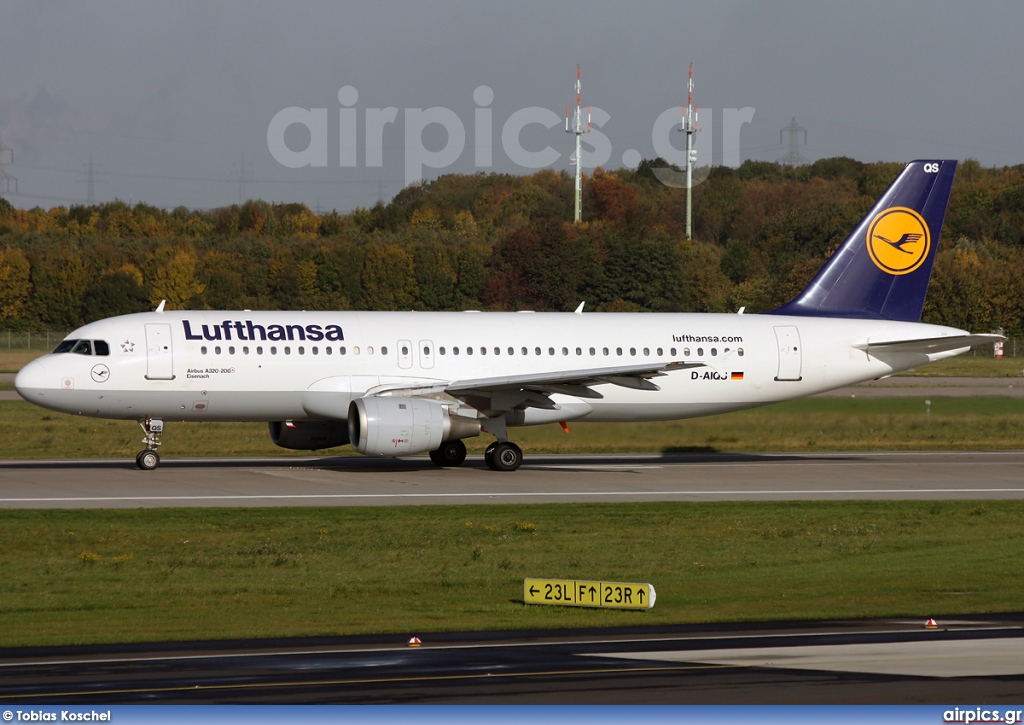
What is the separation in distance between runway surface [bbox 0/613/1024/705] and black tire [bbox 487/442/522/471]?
17.3m

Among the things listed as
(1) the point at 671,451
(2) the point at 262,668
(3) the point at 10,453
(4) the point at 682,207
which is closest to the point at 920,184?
(1) the point at 671,451

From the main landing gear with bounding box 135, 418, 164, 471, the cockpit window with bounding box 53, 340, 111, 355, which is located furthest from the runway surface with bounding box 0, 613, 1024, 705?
the main landing gear with bounding box 135, 418, 164, 471

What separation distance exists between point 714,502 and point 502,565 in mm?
8385

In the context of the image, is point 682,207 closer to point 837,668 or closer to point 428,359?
point 428,359

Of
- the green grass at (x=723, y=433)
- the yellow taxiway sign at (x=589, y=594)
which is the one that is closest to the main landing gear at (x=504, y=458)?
the green grass at (x=723, y=433)

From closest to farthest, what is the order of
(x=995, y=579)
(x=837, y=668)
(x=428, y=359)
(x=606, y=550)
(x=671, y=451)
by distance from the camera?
1. (x=837, y=668)
2. (x=995, y=579)
3. (x=606, y=550)
4. (x=428, y=359)
5. (x=671, y=451)

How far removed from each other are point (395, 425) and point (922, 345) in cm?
Answer: 1428

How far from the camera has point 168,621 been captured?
1509 centimetres

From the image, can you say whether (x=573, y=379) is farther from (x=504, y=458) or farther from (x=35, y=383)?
(x=35, y=383)

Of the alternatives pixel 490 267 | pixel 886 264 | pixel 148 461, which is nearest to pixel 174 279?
pixel 490 267

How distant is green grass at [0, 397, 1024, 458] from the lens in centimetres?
3631

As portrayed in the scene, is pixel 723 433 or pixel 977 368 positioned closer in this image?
pixel 723 433

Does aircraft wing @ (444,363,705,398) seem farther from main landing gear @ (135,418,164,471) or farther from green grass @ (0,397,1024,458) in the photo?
main landing gear @ (135,418,164,471)

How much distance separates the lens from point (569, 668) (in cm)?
1197
